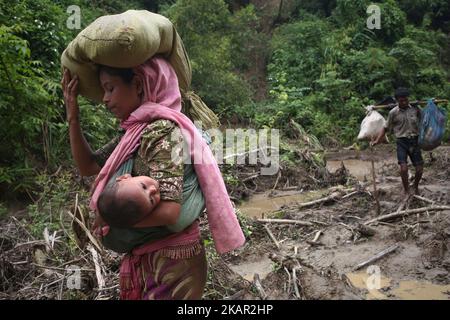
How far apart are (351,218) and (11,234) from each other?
408 centimetres

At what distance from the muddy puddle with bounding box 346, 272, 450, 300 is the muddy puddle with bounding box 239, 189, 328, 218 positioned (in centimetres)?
250

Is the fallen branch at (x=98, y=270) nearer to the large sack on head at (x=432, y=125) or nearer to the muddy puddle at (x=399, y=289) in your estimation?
the muddy puddle at (x=399, y=289)

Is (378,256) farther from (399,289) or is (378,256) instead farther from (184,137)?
(184,137)

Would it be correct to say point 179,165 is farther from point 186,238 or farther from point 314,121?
point 314,121

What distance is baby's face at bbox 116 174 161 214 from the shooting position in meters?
1.53

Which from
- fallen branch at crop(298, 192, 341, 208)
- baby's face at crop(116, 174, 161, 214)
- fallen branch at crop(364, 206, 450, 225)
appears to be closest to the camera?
baby's face at crop(116, 174, 161, 214)

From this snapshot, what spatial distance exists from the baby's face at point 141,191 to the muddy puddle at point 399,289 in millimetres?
3067

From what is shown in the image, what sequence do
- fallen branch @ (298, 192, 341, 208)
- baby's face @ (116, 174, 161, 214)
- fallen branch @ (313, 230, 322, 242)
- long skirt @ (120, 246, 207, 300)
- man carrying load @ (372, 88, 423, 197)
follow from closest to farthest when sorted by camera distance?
baby's face @ (116, 174, 161, 214) < long skirt @ (120, 246, 207, 300) < fallen branch @ (313, 230, 322, 242) < man carrying load @ (372, 88, 423, 197) < fallen branch @ (298, 192, 341, 208)

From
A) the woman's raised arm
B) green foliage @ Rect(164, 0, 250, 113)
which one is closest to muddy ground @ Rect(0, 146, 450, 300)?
the woman's raised arm

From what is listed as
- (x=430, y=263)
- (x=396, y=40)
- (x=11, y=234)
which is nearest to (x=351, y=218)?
(x=430, y=263)

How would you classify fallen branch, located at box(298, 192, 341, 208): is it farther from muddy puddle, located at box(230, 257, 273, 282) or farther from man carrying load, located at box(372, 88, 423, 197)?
muddy puddle, located at box(230, 257, 273, 282)

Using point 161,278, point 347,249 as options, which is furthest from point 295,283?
point 161,278

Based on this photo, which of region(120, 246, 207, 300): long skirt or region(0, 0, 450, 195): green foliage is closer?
region(120, 246, 207, 300): long skirt

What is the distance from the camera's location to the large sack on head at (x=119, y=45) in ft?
5.53
